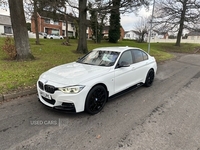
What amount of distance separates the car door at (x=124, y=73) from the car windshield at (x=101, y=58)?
0.70ft

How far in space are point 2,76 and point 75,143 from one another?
174 inches

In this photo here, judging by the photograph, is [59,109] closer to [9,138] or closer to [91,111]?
[91,111]

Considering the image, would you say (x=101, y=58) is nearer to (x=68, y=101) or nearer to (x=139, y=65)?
(x=139, y=65)

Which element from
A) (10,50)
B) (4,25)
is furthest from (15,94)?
(4,25)

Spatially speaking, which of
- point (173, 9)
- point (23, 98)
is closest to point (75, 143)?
point (23, 98)

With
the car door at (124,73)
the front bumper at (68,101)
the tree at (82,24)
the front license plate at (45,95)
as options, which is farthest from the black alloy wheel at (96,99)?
the tree at (82,24)

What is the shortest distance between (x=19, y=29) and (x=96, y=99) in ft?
21.5

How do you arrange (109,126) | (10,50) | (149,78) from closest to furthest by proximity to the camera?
(109,126) < (149,78) < (10,50)

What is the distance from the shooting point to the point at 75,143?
8.27 feet

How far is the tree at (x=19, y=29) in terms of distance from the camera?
7.31 meters

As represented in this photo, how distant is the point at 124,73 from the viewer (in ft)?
13.6

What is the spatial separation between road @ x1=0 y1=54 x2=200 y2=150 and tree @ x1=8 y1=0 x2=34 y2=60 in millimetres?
4566

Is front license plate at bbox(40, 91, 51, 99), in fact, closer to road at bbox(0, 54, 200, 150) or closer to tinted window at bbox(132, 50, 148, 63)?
road at bbox(0, 54, 200, 150)

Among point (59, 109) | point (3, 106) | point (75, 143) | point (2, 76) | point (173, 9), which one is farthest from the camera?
point (173, 9)
